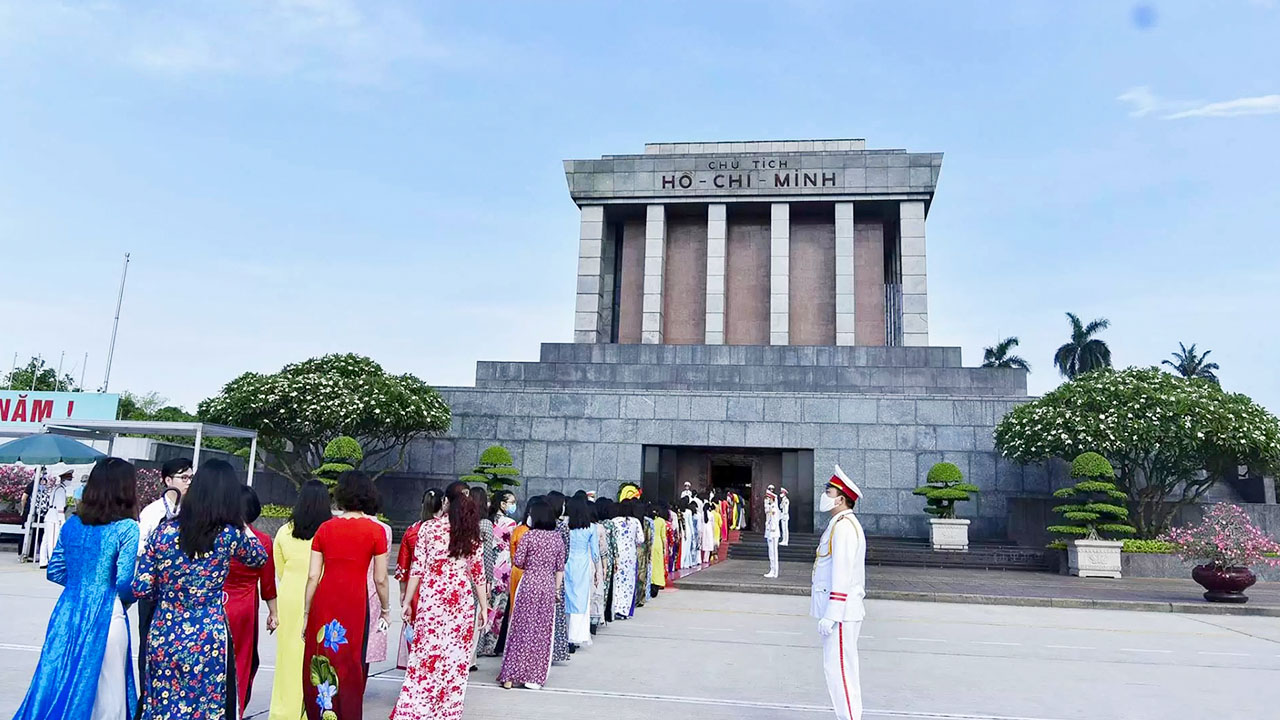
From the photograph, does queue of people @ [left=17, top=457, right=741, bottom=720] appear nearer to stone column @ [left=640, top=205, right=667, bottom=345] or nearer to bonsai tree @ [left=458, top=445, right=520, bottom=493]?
bonsai tree @ [left=458, top=445, right=520, bottom=493]

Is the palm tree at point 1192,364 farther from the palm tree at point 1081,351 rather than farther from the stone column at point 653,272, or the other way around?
the stone column at point 653,272

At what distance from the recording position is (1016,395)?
23672mm

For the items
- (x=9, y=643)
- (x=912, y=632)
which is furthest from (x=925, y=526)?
(x=9, y=643)

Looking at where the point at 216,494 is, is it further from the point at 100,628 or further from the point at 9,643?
the point at 9,643

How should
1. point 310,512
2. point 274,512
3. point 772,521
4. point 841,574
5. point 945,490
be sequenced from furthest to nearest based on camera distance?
point 274,512, point 945,490, point 772,521, point 841,574, point 310,512

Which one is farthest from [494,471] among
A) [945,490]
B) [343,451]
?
[945,490]

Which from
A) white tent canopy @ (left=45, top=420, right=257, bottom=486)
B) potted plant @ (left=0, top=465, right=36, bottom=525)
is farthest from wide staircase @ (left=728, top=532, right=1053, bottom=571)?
potted plant @ (left=0, top=465, right=36, bottom=525)

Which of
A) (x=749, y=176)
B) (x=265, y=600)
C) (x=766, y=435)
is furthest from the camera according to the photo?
(x=749, y=176)

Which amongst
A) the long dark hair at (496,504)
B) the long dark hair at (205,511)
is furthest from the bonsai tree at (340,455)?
the long dark hair at (205,511)

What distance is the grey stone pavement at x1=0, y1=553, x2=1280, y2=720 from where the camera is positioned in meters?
6.50

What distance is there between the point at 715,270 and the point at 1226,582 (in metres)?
18.3

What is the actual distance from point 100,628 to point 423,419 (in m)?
16.4

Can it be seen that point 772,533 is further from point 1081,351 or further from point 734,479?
point 1081,351

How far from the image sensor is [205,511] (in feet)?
14.9
